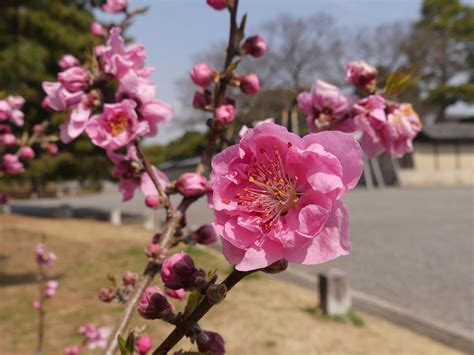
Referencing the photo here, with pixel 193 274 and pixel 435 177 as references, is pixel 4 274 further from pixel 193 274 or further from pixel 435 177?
pixel 435 177

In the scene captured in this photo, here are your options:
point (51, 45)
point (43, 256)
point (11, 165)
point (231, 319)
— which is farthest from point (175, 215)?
point (51, 45)

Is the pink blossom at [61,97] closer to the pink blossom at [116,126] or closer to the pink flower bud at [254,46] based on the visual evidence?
the pink blossom at [116,126]

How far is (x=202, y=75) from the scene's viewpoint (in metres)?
1.16

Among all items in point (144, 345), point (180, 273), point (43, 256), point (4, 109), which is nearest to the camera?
point (180, 273)

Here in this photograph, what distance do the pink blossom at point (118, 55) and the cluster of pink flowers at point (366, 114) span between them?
1.42 feet

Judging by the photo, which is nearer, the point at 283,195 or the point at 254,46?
the point at 283,195

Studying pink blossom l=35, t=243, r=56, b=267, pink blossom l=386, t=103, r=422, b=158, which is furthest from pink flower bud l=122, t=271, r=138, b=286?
pink blossom l=35, t=243, r=56, b=267

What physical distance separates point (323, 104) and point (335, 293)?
172 inches

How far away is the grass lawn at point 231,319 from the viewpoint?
4484mm

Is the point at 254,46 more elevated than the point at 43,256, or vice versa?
the point at 254,46

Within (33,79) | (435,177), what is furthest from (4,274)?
(435,177)

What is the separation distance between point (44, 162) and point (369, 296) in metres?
12.0

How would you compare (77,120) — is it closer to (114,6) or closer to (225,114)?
(225,114)

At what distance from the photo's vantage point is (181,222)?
3.45 feet
